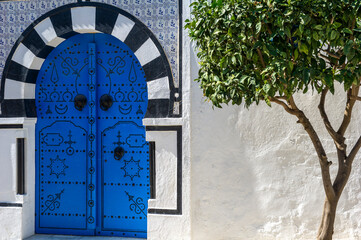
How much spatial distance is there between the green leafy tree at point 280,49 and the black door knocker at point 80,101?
2124 millimetres

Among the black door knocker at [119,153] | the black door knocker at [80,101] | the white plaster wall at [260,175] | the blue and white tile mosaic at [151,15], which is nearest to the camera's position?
the white plaster wall at [260,175]

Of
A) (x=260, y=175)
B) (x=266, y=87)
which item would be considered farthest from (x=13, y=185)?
(x=266, y=87)

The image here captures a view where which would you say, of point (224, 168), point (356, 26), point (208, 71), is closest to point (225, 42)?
point (208, 71)

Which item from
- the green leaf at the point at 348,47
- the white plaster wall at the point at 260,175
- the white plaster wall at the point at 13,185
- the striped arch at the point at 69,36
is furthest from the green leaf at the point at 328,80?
the white plaster wall at the point at 13,185

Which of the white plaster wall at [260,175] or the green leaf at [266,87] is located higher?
the green leaf at [266,87]

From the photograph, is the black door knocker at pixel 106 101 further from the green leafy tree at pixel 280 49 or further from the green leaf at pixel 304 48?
the green leaf at pixel 304 48

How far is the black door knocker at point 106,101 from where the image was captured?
5254 mm

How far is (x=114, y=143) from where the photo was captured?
17.3 feet

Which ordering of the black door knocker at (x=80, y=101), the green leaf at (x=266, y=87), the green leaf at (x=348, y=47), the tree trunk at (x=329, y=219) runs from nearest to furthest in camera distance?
the green leaf at (x=348, y=47) < the green leaf at (x=266, y=87) < the tree trunk at (x=329, y=219) < the black door knocker at (x=80, y=101)

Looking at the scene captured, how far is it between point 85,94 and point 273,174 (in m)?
2.08

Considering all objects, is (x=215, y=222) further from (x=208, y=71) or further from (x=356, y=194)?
(x=208, y=71)

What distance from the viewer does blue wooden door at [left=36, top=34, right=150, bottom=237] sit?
17.1 ft

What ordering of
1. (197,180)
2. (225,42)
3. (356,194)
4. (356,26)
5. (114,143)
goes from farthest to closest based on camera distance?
1. (114,143)
2. (197,180)
3. (356,194)
4. (225,42)
5. (356,26)

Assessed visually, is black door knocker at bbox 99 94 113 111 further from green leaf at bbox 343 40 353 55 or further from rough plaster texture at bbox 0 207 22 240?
green leaf at bbox 343 40 353 55
